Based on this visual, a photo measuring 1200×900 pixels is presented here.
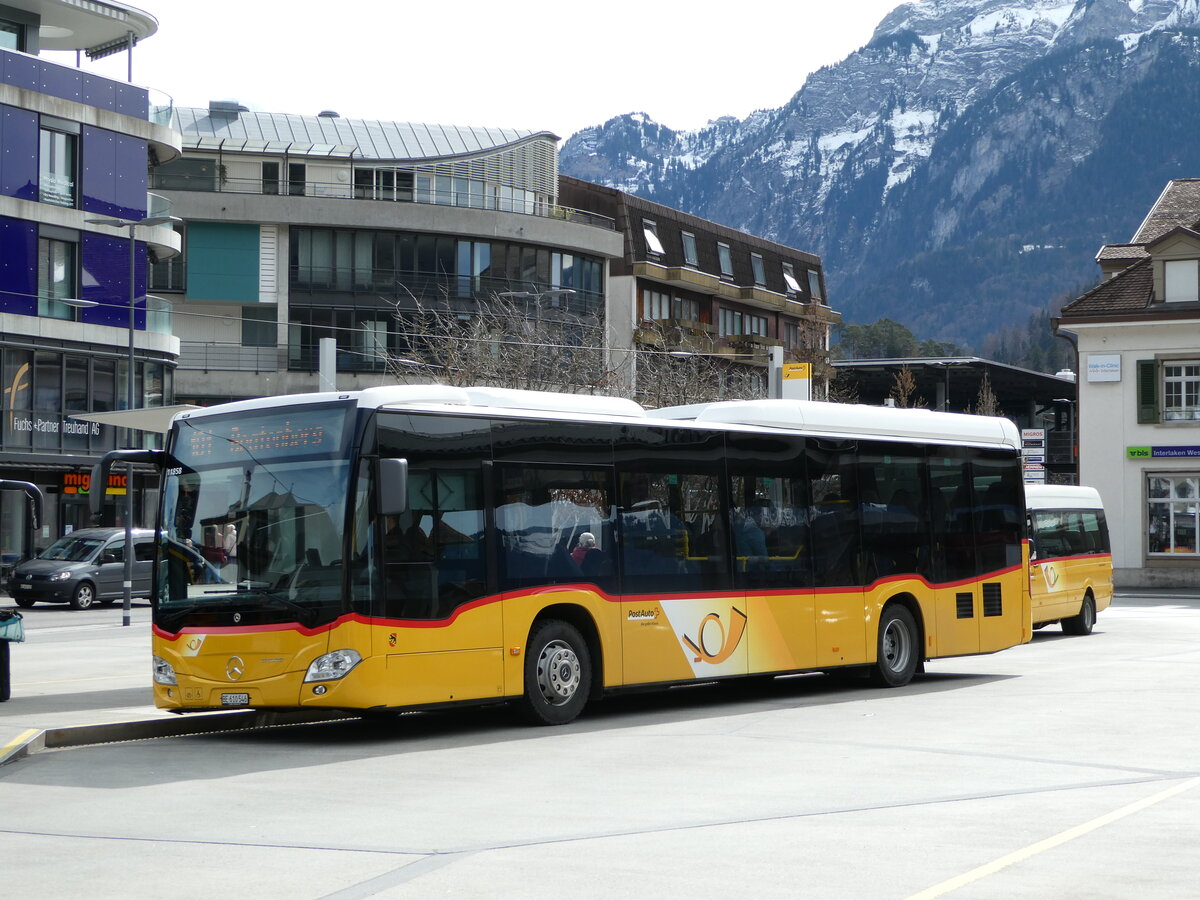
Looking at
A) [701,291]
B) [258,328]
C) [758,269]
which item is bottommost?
[258,328]

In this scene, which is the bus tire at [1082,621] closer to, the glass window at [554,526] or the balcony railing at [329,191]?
the glass window at [554,526]

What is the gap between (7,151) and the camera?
45.3 m

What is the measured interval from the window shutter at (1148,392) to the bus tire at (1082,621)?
936 inches

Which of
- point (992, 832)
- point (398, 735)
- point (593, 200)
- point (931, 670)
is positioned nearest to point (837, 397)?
point (593, 200)

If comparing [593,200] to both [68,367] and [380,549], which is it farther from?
[380,549]

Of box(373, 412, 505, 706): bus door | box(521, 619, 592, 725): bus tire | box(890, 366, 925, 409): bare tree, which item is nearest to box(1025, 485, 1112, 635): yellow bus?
box(521, 619, 592, 725): bus tire

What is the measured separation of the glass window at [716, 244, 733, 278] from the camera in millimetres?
84000

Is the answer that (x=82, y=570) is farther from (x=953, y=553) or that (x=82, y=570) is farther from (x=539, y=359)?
(x=953, y=553)

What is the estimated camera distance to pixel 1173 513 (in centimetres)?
5294

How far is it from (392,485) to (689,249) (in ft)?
226

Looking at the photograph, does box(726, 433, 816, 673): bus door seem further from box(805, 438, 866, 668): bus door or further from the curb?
the curb

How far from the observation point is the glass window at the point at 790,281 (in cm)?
9081

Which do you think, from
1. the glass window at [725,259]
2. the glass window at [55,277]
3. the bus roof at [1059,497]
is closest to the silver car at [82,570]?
Result: the glass window at [55,277]

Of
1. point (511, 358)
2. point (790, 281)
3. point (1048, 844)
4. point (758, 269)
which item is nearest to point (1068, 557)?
point (511, 358)
